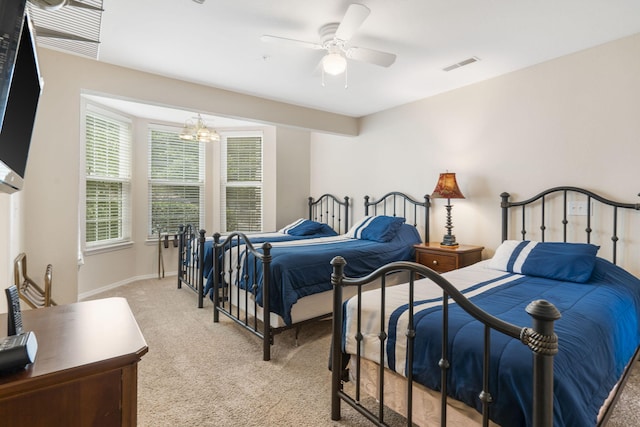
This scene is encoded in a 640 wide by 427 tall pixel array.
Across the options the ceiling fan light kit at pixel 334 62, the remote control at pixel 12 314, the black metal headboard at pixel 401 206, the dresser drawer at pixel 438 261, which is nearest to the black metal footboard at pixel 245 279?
the ceiling fan light kit at pixel 334 62

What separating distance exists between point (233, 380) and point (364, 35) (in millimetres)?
2632

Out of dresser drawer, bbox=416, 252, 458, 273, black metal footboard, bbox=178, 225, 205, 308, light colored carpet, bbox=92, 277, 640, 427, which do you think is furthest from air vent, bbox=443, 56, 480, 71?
black metal footboard, bbox=178, 225, 205, 308

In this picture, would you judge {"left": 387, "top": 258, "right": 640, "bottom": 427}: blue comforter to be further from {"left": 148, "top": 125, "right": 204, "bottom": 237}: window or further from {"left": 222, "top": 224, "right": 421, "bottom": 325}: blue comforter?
{"left": 148, "top": 125, "right": 204, "bottom": 237}: window

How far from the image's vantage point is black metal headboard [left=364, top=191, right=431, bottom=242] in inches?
153

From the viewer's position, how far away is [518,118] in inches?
123

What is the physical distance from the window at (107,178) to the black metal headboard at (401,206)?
138 inches

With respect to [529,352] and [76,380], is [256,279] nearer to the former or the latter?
[76,380]

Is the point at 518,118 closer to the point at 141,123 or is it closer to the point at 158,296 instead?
the point at 158,296

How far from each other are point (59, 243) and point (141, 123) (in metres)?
2.73

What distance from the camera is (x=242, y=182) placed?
558 centimetres

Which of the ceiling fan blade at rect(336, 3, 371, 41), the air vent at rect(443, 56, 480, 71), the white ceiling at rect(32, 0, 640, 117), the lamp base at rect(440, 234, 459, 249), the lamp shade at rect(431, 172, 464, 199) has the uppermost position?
the air vent at rect(443, 56, 480, 71)

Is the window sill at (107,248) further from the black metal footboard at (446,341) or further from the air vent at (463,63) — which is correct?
the air vent at (463,63)

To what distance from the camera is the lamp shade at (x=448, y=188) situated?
333 cm

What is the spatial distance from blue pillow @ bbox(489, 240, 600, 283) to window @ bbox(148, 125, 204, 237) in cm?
453
